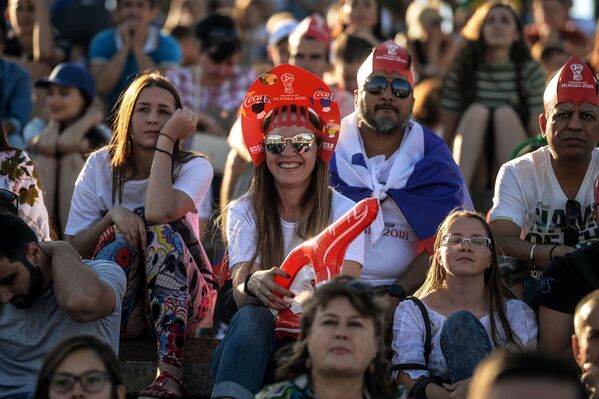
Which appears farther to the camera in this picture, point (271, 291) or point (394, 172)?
point (394, 172)

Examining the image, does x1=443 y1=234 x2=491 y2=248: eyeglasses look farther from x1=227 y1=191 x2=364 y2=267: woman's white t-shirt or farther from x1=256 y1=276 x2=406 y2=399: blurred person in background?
x1=256 y1=276 x2=406 y2=399: blurred person in background

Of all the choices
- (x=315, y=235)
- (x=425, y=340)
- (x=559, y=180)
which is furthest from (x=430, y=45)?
(x=425, y=340)

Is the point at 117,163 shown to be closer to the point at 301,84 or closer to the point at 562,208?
the point at 301,84

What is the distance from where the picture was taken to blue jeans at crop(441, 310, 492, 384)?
6535 mm

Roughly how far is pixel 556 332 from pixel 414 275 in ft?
3.57

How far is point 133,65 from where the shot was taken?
11.9m

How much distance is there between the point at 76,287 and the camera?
6.39 meters

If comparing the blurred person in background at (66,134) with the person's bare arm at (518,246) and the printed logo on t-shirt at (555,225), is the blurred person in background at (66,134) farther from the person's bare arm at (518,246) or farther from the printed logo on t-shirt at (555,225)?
the printed logo on t-shirt at (555,225)

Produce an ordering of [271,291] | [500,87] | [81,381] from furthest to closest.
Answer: [500,87], [271,291], [81,381]

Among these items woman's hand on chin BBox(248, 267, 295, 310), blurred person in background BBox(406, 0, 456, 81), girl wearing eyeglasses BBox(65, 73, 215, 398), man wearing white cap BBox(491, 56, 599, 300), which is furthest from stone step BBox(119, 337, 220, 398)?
blurred person in background BBox(406, 0, 456, 81)

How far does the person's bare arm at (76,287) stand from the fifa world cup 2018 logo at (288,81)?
1597 mm

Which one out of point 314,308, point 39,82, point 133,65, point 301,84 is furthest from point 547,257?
point 133,65

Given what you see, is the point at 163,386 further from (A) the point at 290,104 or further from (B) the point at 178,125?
(A) the point at 290,104

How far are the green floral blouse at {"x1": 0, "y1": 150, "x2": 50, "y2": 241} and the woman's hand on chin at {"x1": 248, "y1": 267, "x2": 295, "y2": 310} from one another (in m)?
1.57
